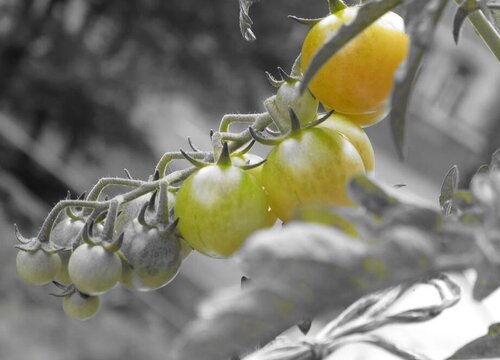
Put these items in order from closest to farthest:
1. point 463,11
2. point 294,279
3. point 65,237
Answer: point 294,279 < point 463,11 < point 65,237

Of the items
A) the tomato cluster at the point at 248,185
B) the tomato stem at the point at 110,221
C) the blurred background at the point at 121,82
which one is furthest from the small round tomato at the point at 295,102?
the blurred background at the point at 121,82

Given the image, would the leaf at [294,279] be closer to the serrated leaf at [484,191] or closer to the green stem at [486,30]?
the serrated leaf at [484,191]

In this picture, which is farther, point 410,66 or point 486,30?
point 486,30

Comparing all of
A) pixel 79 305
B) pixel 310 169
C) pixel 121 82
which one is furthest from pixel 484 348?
pixel 121 82

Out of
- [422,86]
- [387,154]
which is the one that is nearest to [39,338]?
[387,154]

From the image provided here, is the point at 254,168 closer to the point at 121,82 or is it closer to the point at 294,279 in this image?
the point at 294,279

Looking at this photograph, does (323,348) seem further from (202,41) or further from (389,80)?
(202,41)
